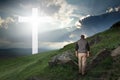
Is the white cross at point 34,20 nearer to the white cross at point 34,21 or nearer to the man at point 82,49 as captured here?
the white cross at point 34,21

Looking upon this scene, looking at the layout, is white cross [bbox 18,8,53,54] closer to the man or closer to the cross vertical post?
the cross vertical post

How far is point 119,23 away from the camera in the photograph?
80938 millimetres

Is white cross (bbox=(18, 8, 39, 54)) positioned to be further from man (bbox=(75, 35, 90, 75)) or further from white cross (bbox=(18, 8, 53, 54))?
man (bbox=(75, 35, 90, 75))

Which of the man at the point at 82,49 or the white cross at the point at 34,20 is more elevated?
the white cross at the point at 34,20

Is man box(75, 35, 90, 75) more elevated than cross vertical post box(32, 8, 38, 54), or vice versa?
cross vertical post box(32, 8, 38, 54)

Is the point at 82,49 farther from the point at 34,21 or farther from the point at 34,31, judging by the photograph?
the point at 34,31

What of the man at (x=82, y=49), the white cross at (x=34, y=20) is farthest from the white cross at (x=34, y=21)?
the man at (x=82, y=49)

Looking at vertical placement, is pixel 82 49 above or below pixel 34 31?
below

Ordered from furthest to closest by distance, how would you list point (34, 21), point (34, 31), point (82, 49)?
point (34, 31) < point (34, 21) < point (82, 49)

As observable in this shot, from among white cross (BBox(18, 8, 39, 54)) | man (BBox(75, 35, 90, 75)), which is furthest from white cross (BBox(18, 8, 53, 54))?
man (BBox(75, 35, 90, 75))

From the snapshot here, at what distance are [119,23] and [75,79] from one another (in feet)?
143

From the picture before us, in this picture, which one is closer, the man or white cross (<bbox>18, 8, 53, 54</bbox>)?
the man

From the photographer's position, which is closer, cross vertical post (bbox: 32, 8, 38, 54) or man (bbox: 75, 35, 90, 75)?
man (bbox: 75, 35, 90, 75)

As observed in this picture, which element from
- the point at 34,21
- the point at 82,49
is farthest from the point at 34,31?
the point at 82,49
